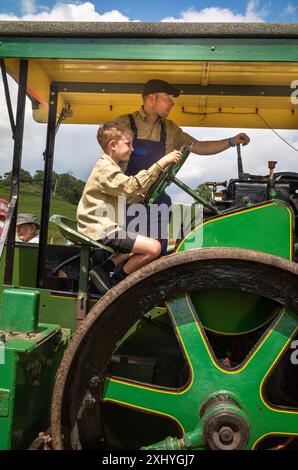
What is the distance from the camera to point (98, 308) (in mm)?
1521

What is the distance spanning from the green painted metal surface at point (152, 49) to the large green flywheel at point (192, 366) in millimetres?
861

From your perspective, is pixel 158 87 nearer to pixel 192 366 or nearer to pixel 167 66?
pixel 167 66

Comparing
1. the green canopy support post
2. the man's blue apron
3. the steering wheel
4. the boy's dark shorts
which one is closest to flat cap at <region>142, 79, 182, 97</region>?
the man's blue apron

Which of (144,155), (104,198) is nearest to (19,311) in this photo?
(104,198)

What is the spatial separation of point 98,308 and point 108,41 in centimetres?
116

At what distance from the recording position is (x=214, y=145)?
279 cm

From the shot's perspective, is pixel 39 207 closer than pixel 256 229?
No

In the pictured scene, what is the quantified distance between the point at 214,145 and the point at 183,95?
414mm

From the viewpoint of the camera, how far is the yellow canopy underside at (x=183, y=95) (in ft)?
7.09

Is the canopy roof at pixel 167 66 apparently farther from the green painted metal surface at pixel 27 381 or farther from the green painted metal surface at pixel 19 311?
the green painted metal surface at pixel 27 381

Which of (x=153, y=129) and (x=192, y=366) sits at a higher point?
(x=153, y=129)

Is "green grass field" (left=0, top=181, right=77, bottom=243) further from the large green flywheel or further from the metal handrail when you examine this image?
the large green flywheel

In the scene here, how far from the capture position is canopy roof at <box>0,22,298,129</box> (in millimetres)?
1712

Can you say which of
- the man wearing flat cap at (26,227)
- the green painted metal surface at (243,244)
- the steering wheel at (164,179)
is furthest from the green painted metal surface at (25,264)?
the man wearing flat cap at (26,227)
